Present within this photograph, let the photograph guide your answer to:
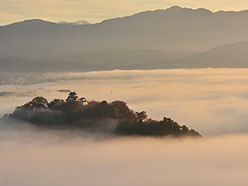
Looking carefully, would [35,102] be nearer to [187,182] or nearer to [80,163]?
[80,163]

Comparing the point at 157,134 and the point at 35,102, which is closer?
the point at 157,134

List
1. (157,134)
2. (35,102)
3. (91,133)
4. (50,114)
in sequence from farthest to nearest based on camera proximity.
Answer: (35,102) < (50,114) < (91,133) < (157,134)

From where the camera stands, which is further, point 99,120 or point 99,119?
point 99,119

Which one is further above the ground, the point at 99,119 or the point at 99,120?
the point at 99,119

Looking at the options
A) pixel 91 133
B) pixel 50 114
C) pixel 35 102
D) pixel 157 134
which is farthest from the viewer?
pixel 35 102

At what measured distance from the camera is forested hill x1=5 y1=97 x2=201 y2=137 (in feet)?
320

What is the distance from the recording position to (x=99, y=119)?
10662cm

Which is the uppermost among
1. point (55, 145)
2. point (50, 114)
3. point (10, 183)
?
point (50, 114)

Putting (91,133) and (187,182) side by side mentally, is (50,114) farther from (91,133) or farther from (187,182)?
(187,182)

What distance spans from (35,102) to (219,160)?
2478 inches

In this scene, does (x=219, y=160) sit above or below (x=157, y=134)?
below

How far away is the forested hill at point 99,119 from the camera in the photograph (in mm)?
97500

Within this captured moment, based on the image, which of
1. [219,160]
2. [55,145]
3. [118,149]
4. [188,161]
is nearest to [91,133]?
[118,149]

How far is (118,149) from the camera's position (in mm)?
111562
